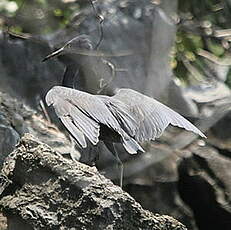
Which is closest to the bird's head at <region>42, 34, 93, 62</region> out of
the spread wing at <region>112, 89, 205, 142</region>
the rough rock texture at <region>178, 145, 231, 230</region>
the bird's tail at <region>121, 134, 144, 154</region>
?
the spread wing at <region>112, 89, 205, 142</region>

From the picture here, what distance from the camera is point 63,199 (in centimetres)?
346

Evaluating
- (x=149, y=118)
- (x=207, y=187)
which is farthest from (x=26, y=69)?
(x=149, y=118)

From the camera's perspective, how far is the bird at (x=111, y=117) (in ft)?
11.9

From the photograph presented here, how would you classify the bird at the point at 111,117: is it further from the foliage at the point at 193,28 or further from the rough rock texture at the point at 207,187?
the foliage at the point at 193,28

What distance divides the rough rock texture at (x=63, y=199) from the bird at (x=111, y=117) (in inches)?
5.8

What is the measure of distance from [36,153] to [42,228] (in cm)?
33

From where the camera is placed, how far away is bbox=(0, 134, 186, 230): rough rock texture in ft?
11.1

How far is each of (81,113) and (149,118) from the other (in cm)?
38

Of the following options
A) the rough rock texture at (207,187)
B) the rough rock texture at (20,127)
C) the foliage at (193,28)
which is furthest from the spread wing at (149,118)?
the foliage at (193,28)

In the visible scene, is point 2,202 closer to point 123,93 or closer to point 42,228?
point 42,228

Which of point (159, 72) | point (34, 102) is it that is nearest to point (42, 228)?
point (159, 72)

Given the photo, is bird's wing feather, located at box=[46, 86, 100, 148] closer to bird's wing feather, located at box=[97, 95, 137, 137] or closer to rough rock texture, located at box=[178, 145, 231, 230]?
bird's wing feather, located at box=[97, 95, 137, 137]

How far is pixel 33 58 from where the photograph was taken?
5.93m

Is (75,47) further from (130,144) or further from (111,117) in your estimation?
(130,144)
